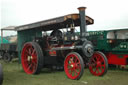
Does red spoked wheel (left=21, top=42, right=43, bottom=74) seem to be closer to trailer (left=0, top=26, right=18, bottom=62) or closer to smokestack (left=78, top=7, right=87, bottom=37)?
smokestack (left=78, top=7, right=87, bottom=37)

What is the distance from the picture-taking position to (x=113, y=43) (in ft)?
24.5

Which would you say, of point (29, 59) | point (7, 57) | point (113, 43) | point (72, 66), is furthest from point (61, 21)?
point (7, 57)

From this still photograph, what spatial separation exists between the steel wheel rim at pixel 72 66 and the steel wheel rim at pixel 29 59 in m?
1.42

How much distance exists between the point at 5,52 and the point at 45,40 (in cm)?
706

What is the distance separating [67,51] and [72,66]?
2.84 feet

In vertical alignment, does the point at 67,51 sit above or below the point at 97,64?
above

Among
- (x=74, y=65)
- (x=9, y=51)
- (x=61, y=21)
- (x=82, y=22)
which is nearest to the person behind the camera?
(x=74, y=65)

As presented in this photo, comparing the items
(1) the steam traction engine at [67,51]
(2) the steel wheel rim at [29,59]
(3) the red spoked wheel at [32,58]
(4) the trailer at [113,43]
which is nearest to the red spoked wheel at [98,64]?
(1) the steam traction engine at [67,51]

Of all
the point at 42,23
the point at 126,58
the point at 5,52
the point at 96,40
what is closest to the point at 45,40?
the point at 42,23

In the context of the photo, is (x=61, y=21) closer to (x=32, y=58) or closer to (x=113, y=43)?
(x=32, y=58)

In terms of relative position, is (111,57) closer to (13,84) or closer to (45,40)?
(45,40)

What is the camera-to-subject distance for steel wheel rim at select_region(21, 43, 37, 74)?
20.9ft

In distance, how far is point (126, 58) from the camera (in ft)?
23.0

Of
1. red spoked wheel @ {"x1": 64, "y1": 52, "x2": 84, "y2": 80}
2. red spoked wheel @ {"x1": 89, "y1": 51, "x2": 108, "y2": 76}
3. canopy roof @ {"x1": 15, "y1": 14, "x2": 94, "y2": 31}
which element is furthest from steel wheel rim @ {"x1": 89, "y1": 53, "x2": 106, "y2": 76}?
canopy roof @ {"x1": 15, "y1": 14, "x2": 94, "y2": 31}
